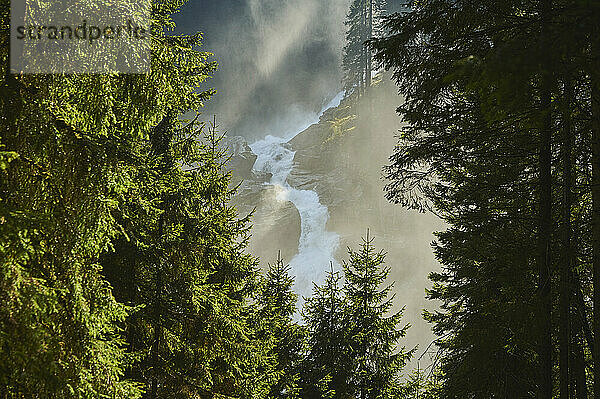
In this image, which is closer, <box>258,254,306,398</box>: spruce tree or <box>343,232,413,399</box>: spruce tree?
<box>343,232,413,399</box>: spruce tree

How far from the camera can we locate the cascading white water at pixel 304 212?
4503 cm

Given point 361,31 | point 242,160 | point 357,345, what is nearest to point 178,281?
point 357,345

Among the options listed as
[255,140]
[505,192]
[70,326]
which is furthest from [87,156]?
[255,140]

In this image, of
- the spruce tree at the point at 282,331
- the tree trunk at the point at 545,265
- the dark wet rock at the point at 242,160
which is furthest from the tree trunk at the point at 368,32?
the tree trunk at the point at 545,265

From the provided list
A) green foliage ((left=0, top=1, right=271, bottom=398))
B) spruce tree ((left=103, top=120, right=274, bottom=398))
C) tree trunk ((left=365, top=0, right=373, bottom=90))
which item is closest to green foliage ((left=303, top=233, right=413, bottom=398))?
spruce tree ((left=103, top=120, right=274, bottom=398))

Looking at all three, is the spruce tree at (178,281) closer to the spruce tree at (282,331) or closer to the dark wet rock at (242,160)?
the spruce tree at (282,331)

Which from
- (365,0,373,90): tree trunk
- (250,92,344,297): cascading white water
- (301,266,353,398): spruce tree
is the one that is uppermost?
(365,0,373,90): tree trunk

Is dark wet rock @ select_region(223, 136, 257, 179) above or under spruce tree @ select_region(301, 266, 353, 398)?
above

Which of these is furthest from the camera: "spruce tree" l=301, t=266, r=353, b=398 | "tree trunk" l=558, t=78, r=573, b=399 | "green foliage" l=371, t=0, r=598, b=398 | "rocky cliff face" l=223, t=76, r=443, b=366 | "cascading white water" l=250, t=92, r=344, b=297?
"cascading white water" l=250, t=92, r=344, b=297

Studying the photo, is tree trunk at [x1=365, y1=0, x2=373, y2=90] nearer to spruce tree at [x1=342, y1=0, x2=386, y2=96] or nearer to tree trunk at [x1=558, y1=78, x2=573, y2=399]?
spruce tree at [x1=342, y1=0, x2=386, y2=96]

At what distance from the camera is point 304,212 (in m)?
52.7

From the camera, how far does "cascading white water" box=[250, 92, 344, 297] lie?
45031 mm

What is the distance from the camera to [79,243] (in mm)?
3627

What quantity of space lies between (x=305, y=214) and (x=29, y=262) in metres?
49.2
